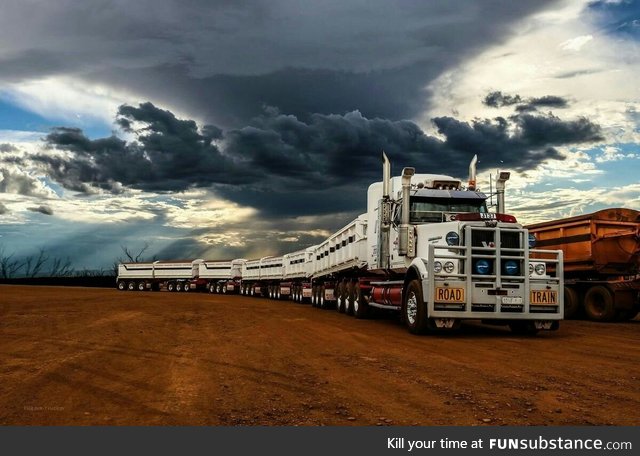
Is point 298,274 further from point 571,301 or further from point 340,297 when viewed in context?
point 571,301

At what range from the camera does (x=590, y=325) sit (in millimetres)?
18875

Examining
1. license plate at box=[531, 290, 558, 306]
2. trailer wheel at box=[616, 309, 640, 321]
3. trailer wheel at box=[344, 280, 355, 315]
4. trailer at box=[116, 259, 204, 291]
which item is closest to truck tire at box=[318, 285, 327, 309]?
trailer wheel at box=[344, 280, 355, 315]

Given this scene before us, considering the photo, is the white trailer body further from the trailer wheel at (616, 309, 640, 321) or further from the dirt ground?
the dirt ground

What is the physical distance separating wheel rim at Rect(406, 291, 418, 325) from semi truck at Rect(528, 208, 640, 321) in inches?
331

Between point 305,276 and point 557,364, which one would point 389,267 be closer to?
point 557,364

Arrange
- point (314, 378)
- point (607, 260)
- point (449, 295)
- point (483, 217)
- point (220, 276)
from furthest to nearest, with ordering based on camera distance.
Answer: point (220, 276)
point (607, 260)
point (483, 217)
point (449, 295)
point (314, 378)

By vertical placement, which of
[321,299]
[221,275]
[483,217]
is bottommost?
[321,299]

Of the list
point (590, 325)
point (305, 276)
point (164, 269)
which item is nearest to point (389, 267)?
point (590, 325)

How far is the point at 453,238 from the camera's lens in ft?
46.2

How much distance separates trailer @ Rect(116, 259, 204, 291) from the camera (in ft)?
215

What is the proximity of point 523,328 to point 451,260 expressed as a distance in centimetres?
301

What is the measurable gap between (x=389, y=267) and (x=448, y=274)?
3310 millimetres

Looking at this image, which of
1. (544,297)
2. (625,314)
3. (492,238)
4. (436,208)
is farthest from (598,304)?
(492,238)

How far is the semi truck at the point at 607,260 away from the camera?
19.8 metres
